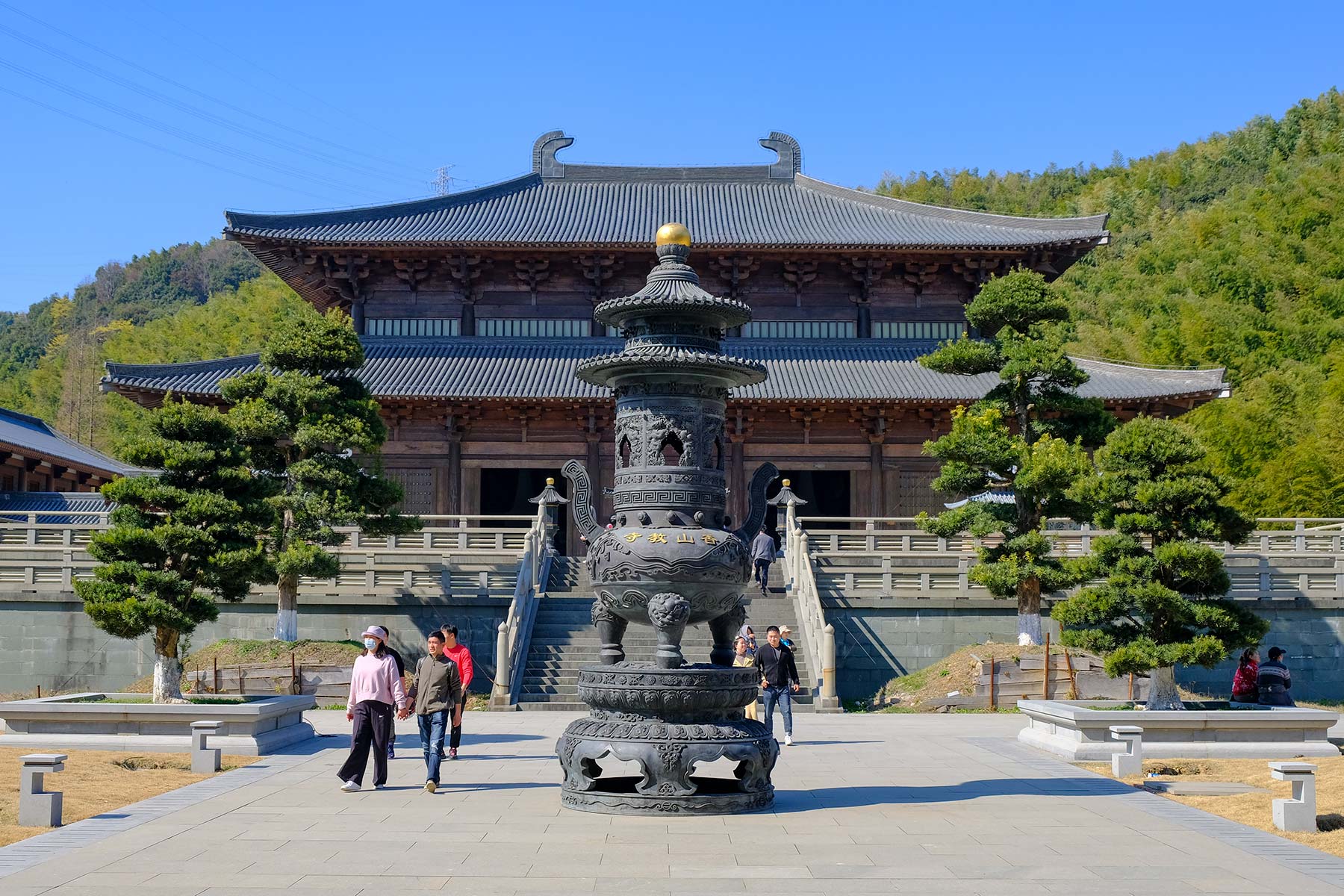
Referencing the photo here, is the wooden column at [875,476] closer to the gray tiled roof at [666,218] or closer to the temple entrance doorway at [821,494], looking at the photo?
the temple entrance doorway at [821,494]

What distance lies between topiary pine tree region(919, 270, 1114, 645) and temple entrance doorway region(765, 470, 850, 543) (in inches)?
475

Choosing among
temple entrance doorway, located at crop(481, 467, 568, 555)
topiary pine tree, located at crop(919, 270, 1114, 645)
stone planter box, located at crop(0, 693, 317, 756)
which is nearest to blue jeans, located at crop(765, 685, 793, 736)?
stone planter box, located at crop(0, 693, 317, 756)

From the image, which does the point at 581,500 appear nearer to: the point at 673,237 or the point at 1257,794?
the point at 673,237

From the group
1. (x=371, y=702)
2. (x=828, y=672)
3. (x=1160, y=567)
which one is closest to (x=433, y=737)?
(x=371, y=702)

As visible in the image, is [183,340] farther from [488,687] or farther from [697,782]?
[697,782]

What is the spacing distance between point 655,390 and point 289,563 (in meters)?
12.3

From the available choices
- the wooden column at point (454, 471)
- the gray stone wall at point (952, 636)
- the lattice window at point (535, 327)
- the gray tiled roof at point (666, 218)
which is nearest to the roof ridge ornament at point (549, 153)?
the gray tiled roof at point (666, 218)

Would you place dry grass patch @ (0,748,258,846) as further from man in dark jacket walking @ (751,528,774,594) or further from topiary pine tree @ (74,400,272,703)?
man in dark jacket walking @ (751,528,774,594)

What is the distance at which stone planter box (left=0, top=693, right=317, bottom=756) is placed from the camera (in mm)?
14742

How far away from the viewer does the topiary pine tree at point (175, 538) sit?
16.6 m

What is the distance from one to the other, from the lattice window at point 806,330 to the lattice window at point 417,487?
9394 mm

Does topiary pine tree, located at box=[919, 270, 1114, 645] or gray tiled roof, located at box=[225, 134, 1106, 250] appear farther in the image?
gray tiled roof, located at box=[225, 134, 1106, 250]

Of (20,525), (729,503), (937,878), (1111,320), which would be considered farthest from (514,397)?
(1111,320)

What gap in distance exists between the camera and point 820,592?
2458 cm
